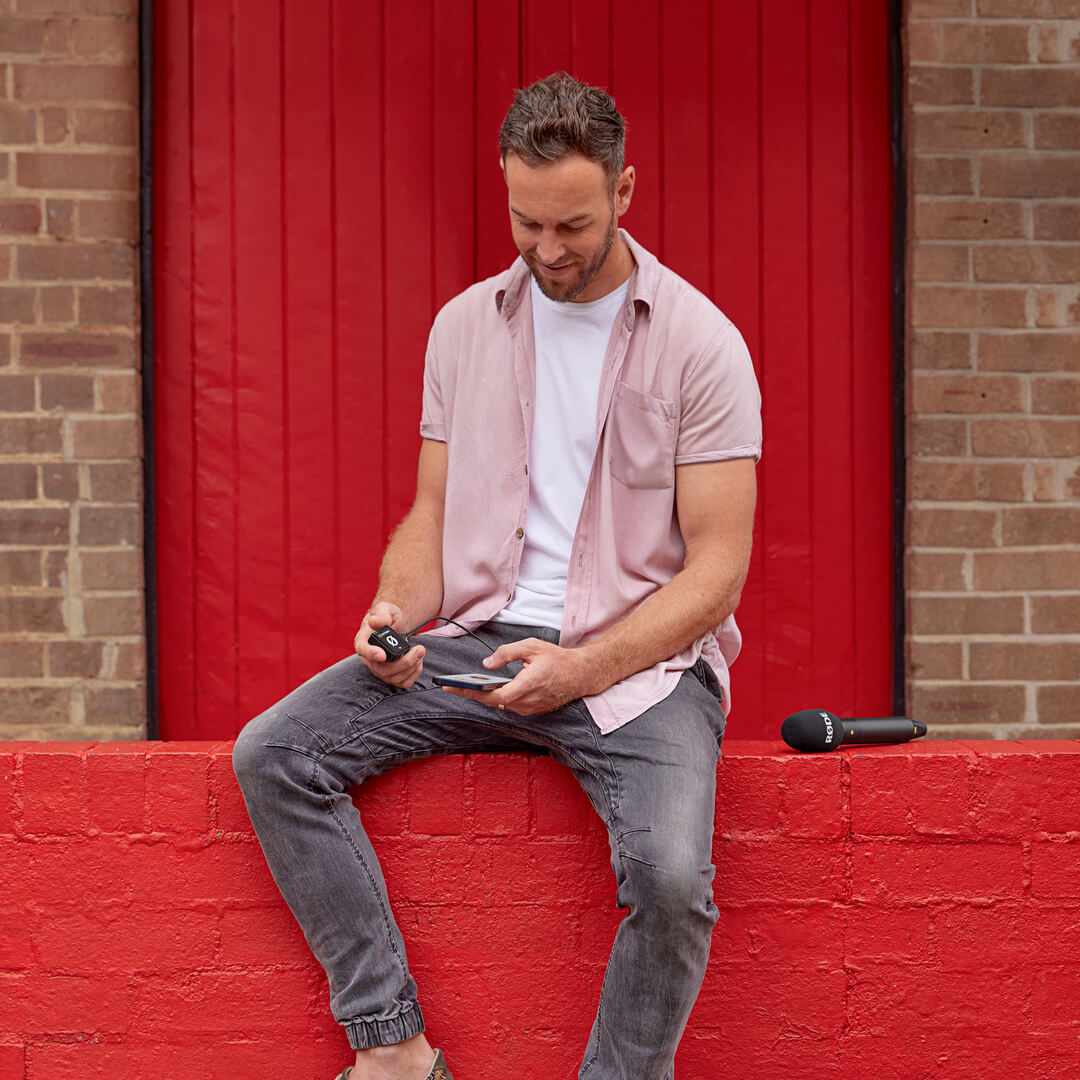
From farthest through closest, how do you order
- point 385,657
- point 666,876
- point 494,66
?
point 494,66 < point 385,657 < point 666,876

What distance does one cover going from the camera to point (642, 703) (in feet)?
7.32

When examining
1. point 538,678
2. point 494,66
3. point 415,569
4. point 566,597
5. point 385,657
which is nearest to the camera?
point 538,678

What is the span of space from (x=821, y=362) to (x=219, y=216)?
189cm

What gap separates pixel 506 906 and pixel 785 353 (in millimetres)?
2072

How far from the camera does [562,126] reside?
2260 millimetres

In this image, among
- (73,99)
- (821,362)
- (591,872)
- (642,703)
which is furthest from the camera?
(821,362)

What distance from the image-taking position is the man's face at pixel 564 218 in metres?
2.28

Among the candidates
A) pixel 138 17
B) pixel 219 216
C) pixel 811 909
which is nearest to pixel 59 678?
pixel 219 216

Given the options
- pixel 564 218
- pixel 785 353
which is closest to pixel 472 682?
pixel 564 218

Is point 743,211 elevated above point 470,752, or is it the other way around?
point 743,211

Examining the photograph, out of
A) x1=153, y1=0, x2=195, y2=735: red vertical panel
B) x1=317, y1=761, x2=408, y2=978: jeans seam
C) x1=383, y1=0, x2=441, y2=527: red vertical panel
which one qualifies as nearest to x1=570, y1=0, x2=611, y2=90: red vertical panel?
x1=383, y1=0, x2=441, y2=527: red vertical panel

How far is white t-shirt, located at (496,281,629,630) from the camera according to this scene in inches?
96.3

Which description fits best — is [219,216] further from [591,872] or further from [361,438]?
[591,872]

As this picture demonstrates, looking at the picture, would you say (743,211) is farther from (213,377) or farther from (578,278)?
(213,377)
